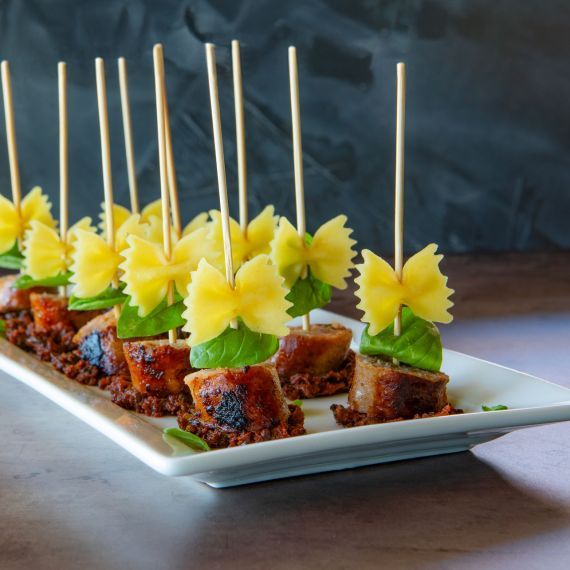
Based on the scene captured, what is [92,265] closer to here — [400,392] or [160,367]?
[160,367]

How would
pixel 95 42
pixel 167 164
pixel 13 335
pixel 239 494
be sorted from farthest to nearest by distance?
pixel 95 42 → pixel 13 335 → pixel 167 164 → pixel 239 494

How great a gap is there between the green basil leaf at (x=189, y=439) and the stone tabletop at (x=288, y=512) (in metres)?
0.05

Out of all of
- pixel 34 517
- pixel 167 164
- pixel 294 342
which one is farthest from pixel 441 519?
pixel 167 164

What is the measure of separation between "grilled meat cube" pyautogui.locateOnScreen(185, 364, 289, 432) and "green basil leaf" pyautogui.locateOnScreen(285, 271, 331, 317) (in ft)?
1.26

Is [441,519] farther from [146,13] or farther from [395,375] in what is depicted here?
[146,13]

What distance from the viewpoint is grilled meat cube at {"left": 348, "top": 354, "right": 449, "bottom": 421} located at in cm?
167

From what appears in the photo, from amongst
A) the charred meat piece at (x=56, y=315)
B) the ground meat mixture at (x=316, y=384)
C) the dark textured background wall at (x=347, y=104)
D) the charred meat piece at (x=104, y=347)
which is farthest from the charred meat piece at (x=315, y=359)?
the dark textured background wall at (x=347, y=104)

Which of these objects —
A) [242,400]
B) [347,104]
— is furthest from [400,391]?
[347,104]

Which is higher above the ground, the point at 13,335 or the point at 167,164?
the point at 167,164

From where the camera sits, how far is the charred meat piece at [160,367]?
1.92m

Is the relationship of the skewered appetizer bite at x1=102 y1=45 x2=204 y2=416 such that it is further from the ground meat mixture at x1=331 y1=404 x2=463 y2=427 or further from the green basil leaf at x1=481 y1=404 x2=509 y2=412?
the green basil leaf at x1=481 y1=404 x2=509 y2=412

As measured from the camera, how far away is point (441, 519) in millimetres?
1354

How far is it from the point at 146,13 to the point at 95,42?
0.67 ft

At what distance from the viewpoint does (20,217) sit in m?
2.59
